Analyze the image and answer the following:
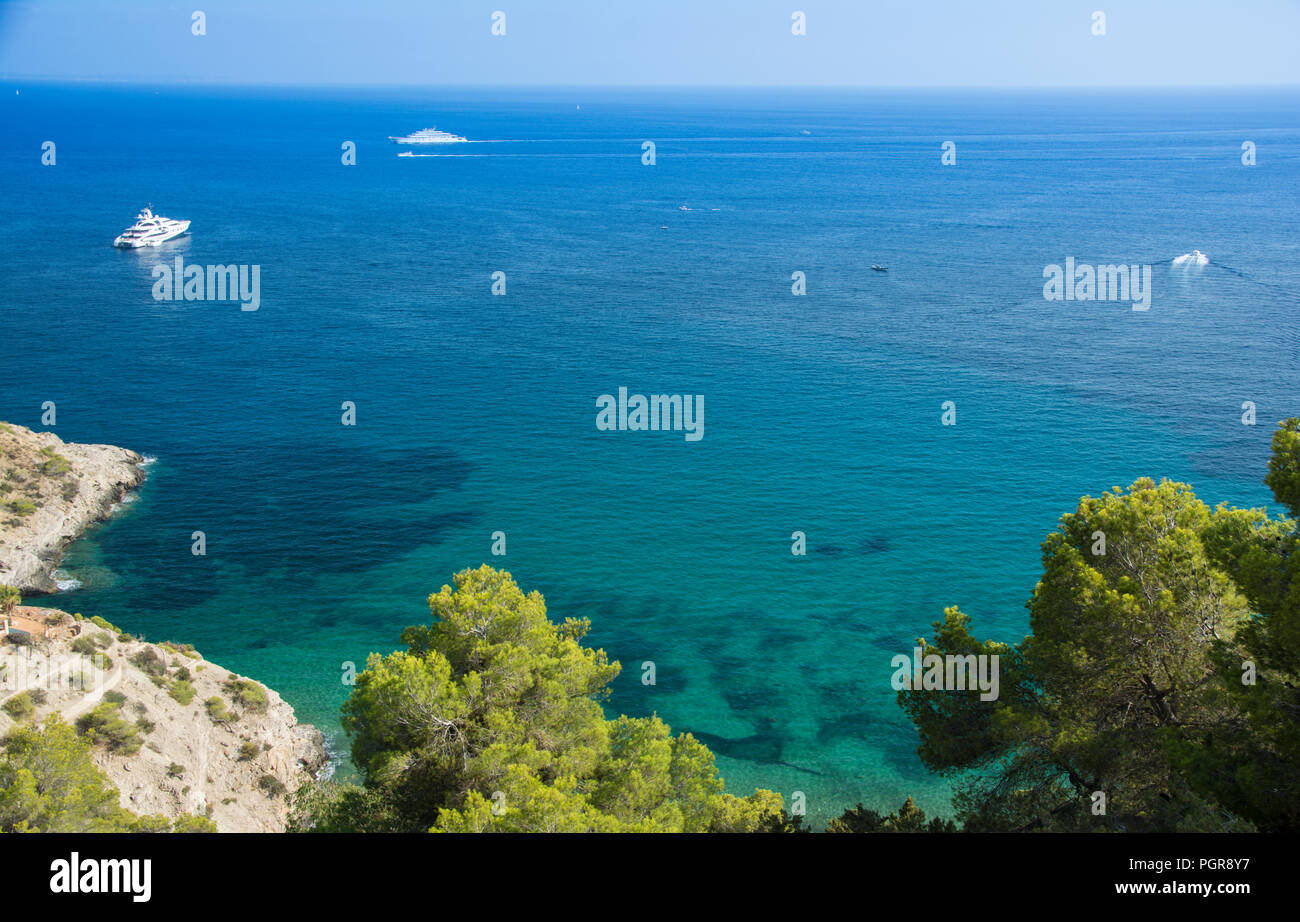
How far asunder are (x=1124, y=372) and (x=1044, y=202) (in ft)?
304

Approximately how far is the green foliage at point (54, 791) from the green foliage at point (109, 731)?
7.43 meters

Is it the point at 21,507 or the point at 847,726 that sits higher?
the point at 21,507

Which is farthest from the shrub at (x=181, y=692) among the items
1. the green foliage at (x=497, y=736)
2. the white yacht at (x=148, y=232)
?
the white yacht at (x=148, y=232)

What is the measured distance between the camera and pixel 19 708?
3030 cm

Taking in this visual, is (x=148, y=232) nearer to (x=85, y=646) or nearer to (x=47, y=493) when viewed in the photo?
(x=47, y=493)

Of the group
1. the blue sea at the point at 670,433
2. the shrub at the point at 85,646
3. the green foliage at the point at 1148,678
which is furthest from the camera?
the blue sea at the point at 670,433

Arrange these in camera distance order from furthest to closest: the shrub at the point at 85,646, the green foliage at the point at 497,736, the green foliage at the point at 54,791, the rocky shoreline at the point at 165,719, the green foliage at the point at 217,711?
the green foliage at the point at 217,711 < the shrub at the point at 85,646 < the rocky shoreline at the point at 165,719 < the green foliage at the point at 497,736 < the green foliage at the point at 54,791

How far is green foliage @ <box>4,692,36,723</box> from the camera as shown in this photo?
3014cm

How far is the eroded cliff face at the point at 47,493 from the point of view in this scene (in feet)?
169

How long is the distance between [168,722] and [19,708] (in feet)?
17.1

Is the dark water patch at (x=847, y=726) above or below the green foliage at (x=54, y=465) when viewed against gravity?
below

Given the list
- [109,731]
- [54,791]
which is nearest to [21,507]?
[109,731]

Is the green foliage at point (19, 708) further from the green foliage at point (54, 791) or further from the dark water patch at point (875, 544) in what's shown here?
the dark water patch at point (875, 544)

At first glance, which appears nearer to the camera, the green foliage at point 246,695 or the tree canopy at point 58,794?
the tree canopy at point 58,794
